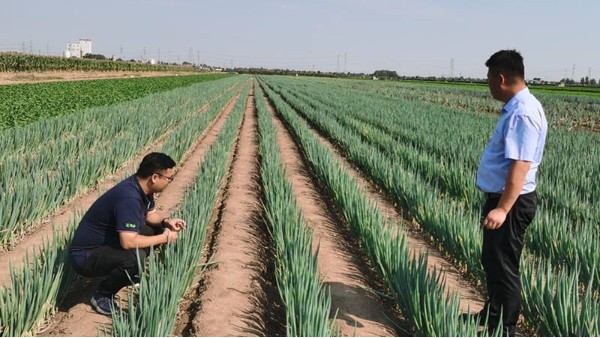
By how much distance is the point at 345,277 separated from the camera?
378 centimetres

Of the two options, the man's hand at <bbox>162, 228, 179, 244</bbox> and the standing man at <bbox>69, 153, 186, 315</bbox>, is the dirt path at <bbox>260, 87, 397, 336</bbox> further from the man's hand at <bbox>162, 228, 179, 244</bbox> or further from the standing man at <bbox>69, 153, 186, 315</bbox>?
the standing man at <bbox>69, 153, 186, 315</bbox>

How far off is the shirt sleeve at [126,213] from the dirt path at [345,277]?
1.19m

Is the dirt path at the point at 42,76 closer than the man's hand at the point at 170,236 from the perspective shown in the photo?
No

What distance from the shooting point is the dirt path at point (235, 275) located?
2.98 m

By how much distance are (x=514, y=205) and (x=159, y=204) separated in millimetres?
4271

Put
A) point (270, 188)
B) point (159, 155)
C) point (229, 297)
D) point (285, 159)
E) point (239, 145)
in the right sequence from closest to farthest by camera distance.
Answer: point (159, 155) < point (229, 297) < point (270, 188) < point (285, 159) < point (239, 145)

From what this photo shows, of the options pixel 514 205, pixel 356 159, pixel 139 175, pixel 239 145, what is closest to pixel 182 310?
pixel 139 175

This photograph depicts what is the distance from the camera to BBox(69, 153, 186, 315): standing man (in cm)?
303

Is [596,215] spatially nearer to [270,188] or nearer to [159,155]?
[270,188]

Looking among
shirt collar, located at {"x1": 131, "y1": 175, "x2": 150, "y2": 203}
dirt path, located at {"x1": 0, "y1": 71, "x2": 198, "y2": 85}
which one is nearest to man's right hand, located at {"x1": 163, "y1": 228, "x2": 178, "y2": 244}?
shirt collar, located at {"x1": 131, "y1": 175, "x2": 150, "y2": 203}

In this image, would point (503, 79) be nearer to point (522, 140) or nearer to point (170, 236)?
point (522, 140)

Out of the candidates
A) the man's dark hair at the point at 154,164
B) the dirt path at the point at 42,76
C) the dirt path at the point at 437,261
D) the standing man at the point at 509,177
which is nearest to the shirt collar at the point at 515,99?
the standing man at the point at 509,177

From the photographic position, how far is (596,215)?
14.8ft

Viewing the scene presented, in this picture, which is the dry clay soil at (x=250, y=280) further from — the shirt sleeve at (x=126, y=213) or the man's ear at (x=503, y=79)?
the man's ear at (x=503, y=79)
